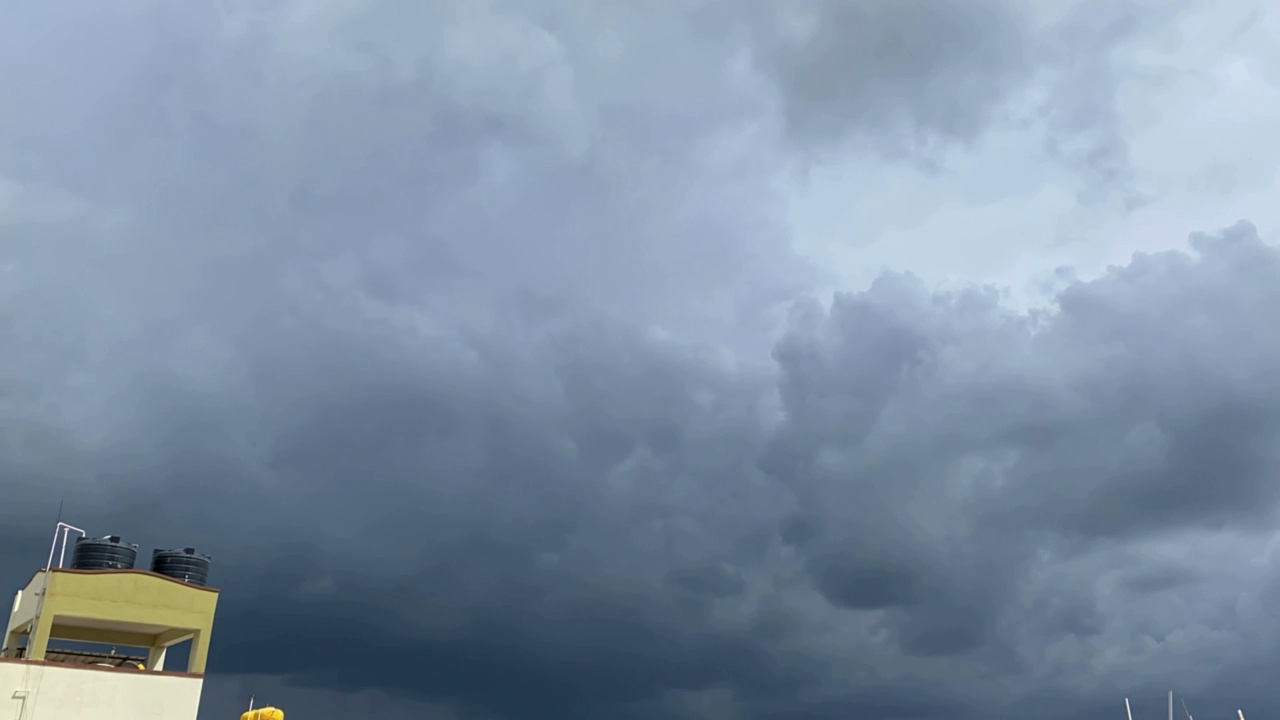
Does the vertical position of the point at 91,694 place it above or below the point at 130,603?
below

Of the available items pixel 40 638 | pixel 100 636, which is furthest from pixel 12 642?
pixel 40 638

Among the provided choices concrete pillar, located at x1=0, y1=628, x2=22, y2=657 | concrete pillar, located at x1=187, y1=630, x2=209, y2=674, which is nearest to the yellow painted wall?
concrete pillar, located at x1=187, y1=630, x2=209, y2=674

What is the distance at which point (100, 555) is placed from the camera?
196 feet

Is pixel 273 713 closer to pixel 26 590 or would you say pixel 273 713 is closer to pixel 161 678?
pixel 161 678

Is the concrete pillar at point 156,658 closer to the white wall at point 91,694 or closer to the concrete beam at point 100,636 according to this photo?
the concrete beam at point 100,636

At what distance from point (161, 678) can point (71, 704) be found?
4.49m

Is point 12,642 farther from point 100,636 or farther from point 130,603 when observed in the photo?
point 130,603

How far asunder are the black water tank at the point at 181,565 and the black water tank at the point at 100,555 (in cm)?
192

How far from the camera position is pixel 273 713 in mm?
59125

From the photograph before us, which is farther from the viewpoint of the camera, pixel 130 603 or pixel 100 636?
pixel 100 636

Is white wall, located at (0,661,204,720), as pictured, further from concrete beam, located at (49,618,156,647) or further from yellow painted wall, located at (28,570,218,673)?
concrete beam, located at (49,618,156,647)

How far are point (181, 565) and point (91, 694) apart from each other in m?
9.60

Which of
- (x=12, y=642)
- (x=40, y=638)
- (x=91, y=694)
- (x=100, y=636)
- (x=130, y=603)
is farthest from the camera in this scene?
(x=100, y=636)

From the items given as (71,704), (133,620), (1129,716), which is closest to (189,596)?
(133,620)
